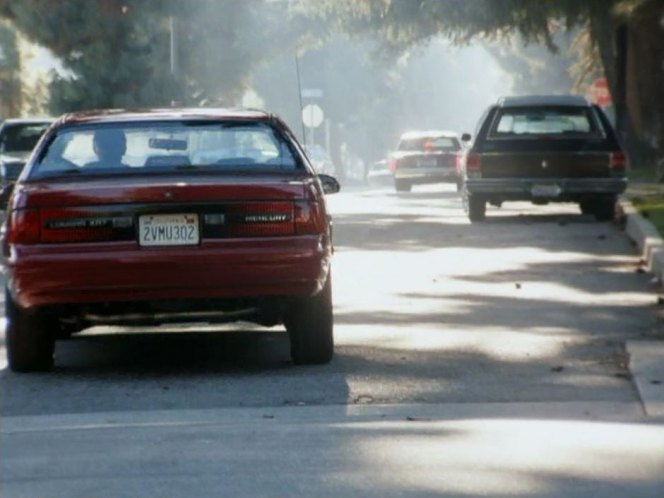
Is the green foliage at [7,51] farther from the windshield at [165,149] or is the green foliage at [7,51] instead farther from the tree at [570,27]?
the windshield at [165,149]

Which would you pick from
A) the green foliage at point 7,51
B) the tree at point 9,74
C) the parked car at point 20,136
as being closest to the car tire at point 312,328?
the parked car at point 20,136

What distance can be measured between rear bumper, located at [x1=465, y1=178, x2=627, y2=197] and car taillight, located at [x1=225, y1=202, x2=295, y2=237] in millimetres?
15259

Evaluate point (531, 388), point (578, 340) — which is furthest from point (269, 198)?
point (578, 340)

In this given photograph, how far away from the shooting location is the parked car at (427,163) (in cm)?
4934

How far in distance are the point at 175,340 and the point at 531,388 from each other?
3278mm

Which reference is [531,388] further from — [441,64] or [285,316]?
[441,64]

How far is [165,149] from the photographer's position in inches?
486

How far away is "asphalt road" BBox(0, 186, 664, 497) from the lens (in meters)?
7.95

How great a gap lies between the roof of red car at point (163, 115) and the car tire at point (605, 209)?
14.3m

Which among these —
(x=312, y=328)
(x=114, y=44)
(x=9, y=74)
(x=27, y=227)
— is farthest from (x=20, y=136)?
(x=9, y=74)

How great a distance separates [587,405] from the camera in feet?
34.3

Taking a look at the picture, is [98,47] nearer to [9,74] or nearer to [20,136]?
[20,136]

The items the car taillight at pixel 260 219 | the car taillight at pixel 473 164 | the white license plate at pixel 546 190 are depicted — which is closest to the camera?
the car taillight at pixel 260 219

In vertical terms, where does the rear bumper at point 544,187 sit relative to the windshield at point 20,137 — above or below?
below
